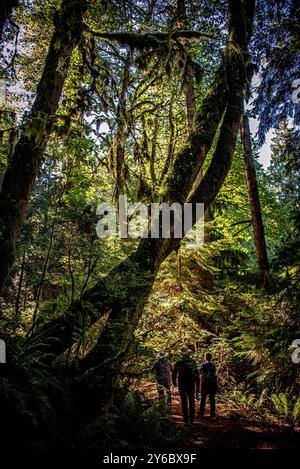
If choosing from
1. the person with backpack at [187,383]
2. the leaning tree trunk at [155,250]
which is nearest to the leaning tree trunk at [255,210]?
the person with backpack at [187,383]

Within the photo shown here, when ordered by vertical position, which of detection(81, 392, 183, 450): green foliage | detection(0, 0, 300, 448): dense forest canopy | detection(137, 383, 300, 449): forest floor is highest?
detection(0, 0, 300, 448): dense forest canopy

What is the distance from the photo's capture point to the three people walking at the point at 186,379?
7535mm

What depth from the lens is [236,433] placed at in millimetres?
6949

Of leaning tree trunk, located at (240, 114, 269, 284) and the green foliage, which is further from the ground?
leaning tree trunk, located at (240, 114, 269, 284)

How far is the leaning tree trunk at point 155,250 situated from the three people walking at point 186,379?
261 centimetres

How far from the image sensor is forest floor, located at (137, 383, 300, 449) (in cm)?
617

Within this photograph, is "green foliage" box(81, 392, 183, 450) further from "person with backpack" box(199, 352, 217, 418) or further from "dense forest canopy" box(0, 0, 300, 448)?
"person with backpack" box(199, 352, 217, 418)

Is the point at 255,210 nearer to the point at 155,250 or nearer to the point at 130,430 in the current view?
the point at 155,250

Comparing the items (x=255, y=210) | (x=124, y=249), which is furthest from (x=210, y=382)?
(x=255, y=210)

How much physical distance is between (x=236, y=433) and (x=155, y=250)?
4.72m

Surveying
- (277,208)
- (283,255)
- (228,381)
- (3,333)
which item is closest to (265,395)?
(228,381)

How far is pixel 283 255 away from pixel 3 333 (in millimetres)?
5478

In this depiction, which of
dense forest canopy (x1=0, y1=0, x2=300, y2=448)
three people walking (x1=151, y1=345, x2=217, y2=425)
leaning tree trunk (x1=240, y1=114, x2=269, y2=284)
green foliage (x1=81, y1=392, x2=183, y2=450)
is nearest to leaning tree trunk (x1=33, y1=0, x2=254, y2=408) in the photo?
dense forest canopy (x1=0, y1=0, x2=300, y2=448)

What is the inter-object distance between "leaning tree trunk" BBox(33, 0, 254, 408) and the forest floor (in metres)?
2.18
